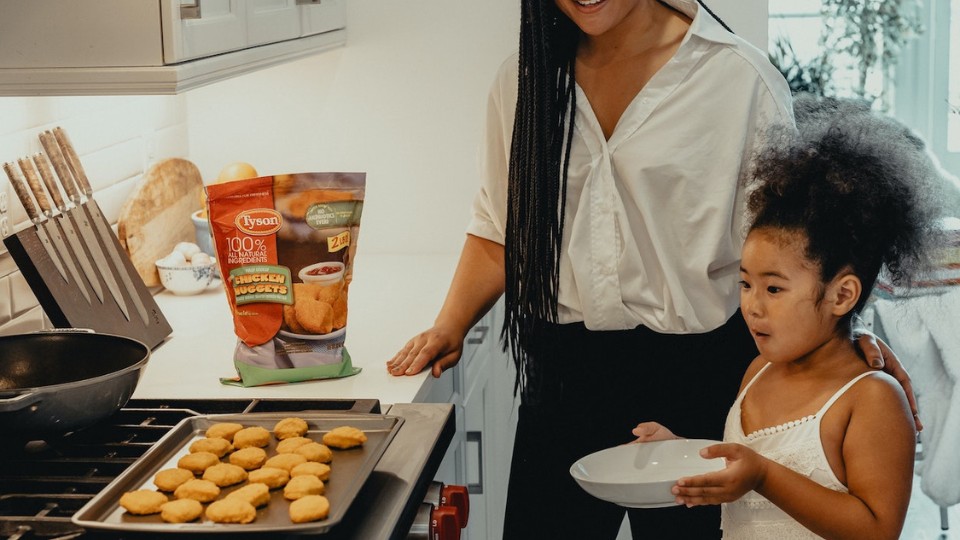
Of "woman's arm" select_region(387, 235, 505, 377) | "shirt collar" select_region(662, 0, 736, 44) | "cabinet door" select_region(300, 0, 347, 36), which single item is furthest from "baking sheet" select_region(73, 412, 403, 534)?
"cabinet door" select_region(300, 0, 347, 36)

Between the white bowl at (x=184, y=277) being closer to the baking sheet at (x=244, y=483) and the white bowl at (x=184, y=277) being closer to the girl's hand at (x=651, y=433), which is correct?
the baking sheet at (x=244, y=483)

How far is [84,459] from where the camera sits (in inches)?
50.2

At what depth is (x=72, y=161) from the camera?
1.86m

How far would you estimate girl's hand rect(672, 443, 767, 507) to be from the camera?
4.28ft

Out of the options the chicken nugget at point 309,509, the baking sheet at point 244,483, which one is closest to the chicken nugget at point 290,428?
the baking sheet at point 244,483


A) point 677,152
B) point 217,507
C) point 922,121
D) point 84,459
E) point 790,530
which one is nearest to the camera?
point 217,507

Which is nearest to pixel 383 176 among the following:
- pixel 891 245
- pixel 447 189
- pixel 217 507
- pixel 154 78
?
pixel 447 189

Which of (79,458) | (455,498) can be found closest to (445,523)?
(455,498)

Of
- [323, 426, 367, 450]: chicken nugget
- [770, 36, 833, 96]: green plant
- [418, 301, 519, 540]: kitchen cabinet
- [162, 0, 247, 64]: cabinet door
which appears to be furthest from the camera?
[770, 36, 833, 96]: green plant

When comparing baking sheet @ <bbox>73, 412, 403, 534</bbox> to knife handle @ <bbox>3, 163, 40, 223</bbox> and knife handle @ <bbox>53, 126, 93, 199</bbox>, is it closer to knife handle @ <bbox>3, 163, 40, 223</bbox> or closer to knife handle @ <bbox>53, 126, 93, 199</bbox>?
knife handle @ <bbox>3, 163, 40, 223</bbox>

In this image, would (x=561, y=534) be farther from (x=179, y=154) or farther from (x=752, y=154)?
(x=179, y=154)

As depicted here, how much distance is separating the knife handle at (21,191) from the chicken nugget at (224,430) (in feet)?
1.86

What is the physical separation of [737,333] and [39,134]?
3.67 feet

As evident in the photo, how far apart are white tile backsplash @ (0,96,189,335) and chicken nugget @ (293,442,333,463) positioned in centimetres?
72
